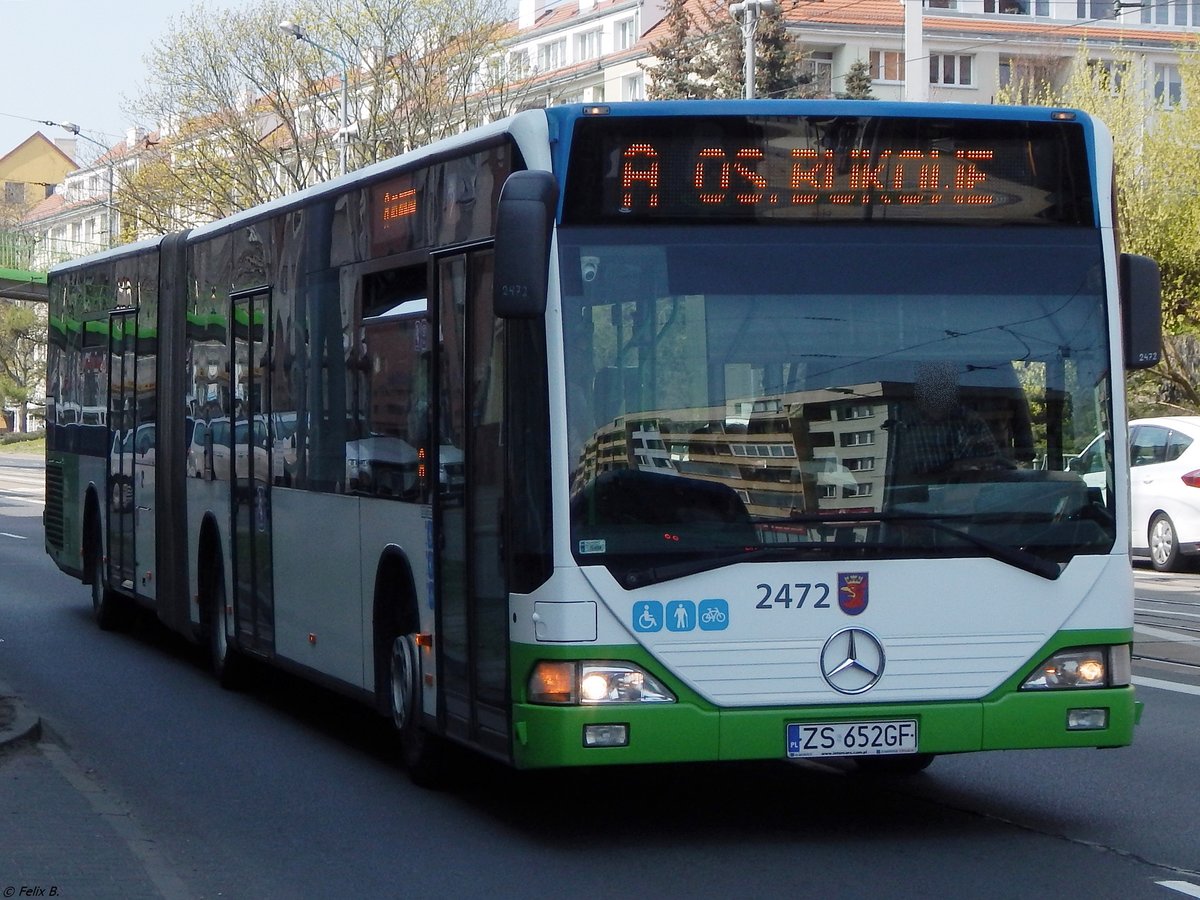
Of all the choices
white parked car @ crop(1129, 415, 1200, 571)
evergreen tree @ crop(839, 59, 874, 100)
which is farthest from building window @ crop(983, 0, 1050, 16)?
white parked car @ crop(1129, 415, 1200, 571)

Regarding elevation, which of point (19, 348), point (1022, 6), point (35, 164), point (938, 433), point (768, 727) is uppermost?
point (35, 164)

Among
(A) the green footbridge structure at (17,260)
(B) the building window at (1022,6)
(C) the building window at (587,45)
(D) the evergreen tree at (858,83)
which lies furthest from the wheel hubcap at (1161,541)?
(C) the building window at (587,45)

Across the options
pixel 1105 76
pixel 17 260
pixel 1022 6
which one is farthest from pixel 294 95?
pixel 1022 6

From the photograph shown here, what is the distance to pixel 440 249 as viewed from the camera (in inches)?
347

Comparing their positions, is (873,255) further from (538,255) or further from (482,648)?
(482,648)

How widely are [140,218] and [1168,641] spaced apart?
44.6 metres

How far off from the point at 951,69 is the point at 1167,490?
190ft

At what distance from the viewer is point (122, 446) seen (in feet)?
54.3

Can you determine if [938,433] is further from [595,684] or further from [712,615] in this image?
[595,684]

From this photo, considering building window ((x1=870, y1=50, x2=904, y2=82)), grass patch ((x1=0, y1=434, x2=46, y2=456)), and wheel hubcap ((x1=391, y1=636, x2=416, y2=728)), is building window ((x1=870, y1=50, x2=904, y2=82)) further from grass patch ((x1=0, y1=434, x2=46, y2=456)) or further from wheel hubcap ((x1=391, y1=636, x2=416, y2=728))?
wheel hubcap ((x1=391, y1=636, x2=416, y2=728))

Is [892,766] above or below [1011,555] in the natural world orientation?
below

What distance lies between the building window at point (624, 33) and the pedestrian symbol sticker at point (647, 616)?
3199 inches

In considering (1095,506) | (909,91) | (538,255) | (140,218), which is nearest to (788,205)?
(538,255)

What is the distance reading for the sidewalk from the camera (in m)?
7.02
